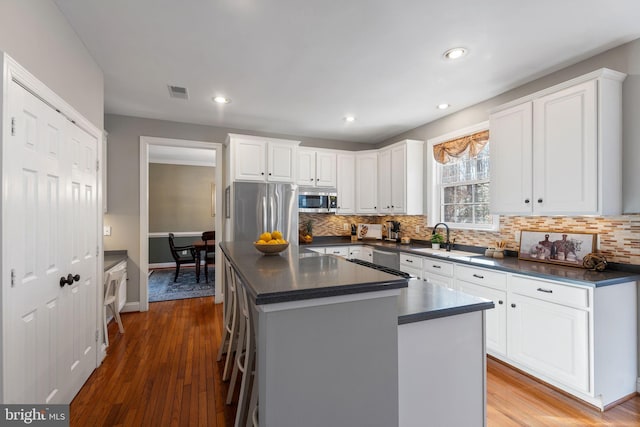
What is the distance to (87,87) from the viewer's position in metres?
2.53

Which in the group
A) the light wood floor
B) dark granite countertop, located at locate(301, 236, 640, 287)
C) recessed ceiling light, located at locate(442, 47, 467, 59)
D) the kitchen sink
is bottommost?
the light wood floor

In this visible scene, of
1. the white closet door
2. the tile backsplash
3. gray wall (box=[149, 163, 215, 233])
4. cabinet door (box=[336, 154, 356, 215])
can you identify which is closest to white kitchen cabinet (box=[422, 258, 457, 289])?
the tile backsplash

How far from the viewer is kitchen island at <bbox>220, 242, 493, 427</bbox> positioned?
1077mm

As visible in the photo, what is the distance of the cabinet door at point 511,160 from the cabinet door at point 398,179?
Result: 1.42m

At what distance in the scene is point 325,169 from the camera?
198 inches

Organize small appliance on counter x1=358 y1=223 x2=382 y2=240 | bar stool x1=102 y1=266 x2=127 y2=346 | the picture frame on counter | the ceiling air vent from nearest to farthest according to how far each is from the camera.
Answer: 1. the picture frame on counter
2. bar stool x1=102 y1=266 x2=127 y2=346
3. the ceiling air vent
4. small appliance on counter x1=358 y1=223 x2=382 y2=240

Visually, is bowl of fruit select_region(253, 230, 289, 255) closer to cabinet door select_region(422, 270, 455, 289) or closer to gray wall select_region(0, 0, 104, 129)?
gray wall select_region(0, 0, 104, 129)

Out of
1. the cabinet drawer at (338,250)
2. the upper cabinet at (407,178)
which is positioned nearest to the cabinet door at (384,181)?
the upper cabinet at (407,178)

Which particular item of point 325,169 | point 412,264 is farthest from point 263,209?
point 412,264

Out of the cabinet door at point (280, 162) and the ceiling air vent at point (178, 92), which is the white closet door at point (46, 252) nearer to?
the ceiling air vent at point (178, 92)

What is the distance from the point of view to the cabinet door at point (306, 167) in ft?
15.9

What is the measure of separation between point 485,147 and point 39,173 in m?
4.12

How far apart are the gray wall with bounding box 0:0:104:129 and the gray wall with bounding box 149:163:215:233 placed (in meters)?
5.32

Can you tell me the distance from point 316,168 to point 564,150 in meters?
3.24
